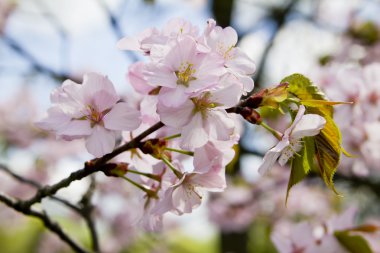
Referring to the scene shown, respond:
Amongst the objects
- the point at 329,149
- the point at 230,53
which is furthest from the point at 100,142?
the point at 329,149

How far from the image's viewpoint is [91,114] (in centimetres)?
84

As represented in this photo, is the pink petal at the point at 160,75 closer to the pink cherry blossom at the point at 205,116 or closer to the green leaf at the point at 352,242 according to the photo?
the pink cherry blossom at the point at 205,116

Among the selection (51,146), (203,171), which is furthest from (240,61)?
(51,146)

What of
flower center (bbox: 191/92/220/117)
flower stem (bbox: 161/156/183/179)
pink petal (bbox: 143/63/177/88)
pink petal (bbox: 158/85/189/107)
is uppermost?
pink petal (bbox: 143/63/177/88)

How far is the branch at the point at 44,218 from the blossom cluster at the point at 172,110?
253 millimetres

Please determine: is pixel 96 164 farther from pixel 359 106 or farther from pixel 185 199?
pixel 359 106

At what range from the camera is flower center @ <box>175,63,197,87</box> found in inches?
29.3

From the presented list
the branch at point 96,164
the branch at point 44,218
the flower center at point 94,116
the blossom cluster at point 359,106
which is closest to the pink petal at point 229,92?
the branch at point 96,164

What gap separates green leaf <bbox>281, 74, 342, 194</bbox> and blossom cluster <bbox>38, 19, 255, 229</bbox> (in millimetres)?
87

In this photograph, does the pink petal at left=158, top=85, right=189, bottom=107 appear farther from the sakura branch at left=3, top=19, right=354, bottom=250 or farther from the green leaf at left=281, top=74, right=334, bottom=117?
the green leaf at left=281, top=74, right=334, bottom=117

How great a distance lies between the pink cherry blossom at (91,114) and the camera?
805 mm

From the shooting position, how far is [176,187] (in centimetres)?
85

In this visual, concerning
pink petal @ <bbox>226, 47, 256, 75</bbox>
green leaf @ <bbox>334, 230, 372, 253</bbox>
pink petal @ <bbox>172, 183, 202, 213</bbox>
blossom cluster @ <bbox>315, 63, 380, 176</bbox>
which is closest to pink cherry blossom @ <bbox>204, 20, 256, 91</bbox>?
pink petal @ <bbox>226, 47, 256, 75</bbox>

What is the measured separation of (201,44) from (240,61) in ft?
0.28
